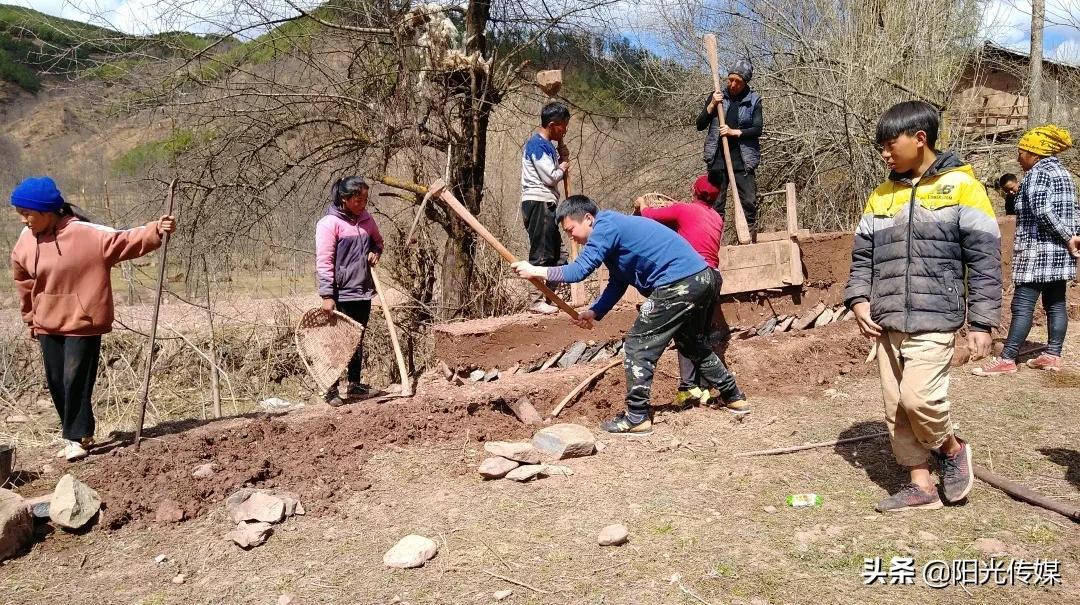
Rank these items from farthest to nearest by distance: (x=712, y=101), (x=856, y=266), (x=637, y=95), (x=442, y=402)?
1. (x=637, y=95)
2. (x=712, y=101)
3. (x=442, y=402)
4. (x=856, y=266)

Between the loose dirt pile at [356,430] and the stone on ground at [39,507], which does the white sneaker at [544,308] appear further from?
the stone on ground at [39,507]

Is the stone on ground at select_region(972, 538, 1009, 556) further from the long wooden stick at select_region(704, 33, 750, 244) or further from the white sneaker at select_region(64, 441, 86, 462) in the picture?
the white sneaker at select_region(64, 441, 86, 462)

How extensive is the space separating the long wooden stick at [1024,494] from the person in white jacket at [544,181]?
11.0ft

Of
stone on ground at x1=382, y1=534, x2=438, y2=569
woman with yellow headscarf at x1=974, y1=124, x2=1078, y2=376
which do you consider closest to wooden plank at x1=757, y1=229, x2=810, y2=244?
woman with yellow headscarf at x1=974, y1=124, x2=1078, y2=376

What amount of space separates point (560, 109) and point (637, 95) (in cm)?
743

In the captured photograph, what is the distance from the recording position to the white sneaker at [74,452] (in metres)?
4.61

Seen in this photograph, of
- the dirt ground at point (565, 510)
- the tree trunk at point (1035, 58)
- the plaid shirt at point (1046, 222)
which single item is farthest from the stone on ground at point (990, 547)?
the tree trunk at point (1035, 58)

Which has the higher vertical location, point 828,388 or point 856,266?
point 856,266

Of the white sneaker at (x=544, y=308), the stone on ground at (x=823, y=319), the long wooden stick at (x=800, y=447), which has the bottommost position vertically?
the long wooden stick at (x=800, y=447)

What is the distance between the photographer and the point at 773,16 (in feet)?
39.3

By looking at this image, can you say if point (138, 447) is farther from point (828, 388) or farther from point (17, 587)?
point (828, 388)

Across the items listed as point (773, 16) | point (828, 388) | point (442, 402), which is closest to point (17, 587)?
point (442, 402)

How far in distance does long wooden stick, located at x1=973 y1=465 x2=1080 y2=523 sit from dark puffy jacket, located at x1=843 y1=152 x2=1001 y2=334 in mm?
907

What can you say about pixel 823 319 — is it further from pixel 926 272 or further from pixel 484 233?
pixel 926 272
